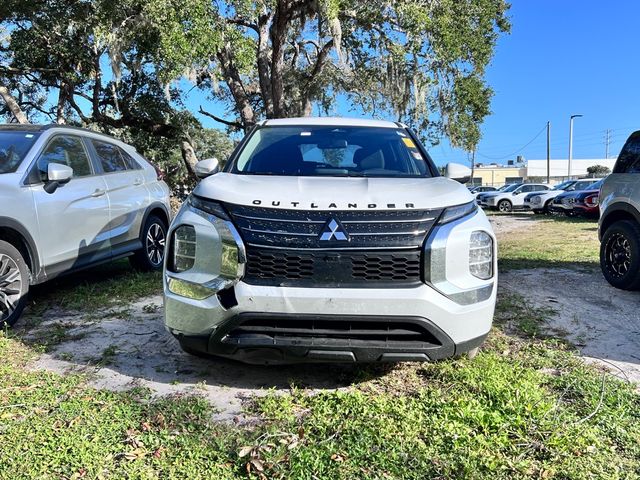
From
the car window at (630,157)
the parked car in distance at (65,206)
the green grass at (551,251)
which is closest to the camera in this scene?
the parked car in distance at (65,206)

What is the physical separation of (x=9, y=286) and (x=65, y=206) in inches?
39.8

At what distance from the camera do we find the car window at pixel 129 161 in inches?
258

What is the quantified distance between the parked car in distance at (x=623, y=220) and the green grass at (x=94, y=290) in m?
5.32

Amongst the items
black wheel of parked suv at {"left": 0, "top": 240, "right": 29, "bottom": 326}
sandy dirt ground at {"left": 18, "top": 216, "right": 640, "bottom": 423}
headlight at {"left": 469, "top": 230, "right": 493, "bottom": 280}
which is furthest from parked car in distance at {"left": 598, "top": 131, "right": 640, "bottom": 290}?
black wheel of parked suv at {"left": 0, "top": 240, "right": 29, "bottom": 326}

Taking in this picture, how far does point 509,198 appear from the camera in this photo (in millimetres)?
27531

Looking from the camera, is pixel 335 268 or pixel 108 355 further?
pixel 108 355

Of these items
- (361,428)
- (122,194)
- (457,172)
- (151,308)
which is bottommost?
(361,428)

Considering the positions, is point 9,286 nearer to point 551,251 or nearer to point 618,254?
point 618,254

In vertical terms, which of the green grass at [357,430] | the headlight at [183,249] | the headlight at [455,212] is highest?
the headlight at [455,212]

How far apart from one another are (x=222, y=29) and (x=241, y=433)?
11951mm

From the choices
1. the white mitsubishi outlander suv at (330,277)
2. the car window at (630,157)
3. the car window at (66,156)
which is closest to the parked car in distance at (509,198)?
the car window at (630,157)

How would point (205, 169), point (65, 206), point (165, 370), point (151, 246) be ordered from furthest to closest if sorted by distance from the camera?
point (151, 246) < point (65, 206) < point (205, 169) < point (165, 370)

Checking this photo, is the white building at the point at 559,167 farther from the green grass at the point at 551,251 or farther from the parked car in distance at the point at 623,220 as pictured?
the parked car in distance at the point at 623,220

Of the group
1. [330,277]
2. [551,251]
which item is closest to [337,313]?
[330,277]
